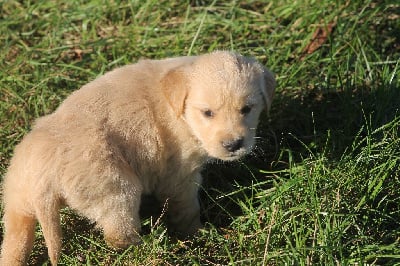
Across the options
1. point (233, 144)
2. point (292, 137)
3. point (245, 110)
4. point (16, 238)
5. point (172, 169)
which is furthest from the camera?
point (292, 137)

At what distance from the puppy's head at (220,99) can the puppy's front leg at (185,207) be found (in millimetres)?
380

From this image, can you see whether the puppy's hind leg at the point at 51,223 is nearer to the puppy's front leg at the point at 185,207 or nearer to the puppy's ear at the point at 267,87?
the puppy's front leg at the point at 185,207

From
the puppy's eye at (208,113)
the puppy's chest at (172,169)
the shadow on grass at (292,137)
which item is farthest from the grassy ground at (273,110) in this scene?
the puppy's eye at (208,113)

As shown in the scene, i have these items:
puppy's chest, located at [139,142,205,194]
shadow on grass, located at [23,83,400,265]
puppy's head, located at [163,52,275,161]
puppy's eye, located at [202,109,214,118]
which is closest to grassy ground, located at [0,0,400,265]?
shadow on grass, located at [23,83,400,265]

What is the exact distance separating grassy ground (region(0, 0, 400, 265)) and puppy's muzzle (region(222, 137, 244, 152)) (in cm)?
48

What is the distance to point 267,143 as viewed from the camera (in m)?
6.05

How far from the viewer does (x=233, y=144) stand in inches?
192

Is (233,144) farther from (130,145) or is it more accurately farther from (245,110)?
(130,145)

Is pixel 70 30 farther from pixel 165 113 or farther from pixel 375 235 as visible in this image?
pixel 375 235

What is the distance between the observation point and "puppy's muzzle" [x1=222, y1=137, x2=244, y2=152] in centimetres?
488

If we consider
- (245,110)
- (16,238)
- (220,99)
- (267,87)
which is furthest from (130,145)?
(267,87)

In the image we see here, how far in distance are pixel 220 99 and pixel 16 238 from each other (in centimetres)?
163

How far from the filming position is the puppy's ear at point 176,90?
501 centimetres

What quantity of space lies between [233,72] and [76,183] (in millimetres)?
1286
